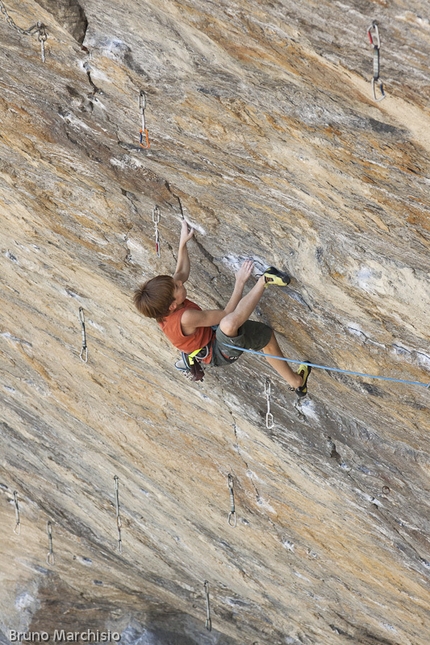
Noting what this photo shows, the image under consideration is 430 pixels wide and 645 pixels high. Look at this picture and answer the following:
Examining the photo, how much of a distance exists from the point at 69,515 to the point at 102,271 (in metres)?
5.35

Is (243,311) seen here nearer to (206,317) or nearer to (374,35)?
(206,317)

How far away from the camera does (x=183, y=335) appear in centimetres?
484

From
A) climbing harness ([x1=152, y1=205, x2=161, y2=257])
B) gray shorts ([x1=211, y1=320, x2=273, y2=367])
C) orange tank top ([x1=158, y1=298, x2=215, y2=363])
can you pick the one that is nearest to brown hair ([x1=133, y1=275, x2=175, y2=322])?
orange tank top ([x1=158, y1=298, x2=215, y2=363])

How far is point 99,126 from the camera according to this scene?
4953 mm

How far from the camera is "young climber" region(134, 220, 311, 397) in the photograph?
448 centimetres

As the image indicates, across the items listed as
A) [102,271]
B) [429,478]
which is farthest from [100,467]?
[429,478]

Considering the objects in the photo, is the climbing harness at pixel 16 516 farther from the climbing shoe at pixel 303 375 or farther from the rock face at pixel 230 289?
the climbing shoe at pixel 303 375

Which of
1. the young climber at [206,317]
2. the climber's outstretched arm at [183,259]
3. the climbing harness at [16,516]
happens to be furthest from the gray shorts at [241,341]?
the climbing harness at [16,516]

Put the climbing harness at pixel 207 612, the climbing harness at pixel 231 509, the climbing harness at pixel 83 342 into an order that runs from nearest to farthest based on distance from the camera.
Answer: the climbing harness at pixel 83 342
the climbing harness at pixel 231 509
the climbing harness at pixel 207 612

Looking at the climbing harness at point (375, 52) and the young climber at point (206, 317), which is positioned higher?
the climbing harness at point (375, 52)

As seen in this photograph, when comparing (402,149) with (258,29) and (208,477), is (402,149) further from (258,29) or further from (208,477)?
(208,477)

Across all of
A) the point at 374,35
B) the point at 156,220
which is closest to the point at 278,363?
the point at 156,220

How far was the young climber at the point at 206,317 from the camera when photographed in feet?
14.7

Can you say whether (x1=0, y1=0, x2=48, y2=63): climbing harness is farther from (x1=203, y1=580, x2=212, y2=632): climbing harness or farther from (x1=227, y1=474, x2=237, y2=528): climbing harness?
(x1=203, y1=580, x2=212, y2=632): climbing harness
